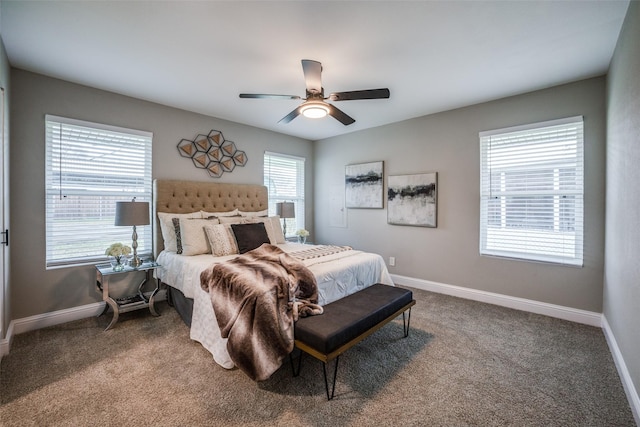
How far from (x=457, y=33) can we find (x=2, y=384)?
14.0ft

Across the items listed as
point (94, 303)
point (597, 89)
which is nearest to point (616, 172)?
point (597, 89)

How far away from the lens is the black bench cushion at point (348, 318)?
1826 mm

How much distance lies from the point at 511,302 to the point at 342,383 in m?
2.62

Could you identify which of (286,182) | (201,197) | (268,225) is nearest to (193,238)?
(201,197)

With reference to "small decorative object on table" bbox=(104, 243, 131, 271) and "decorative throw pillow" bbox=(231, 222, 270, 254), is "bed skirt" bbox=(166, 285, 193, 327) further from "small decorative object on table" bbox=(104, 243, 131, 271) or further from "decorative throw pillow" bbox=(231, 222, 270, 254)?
"decorative throw pillow" bbox=(231, 222, 270, 254)

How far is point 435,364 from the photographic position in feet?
7.27

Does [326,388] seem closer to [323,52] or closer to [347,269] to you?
[347,269]

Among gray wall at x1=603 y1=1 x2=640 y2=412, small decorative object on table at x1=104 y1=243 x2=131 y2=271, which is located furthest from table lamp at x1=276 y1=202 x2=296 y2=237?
gray wall at x1=603 y1=1 x2=640 y2=412

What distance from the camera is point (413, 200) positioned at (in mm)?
4215

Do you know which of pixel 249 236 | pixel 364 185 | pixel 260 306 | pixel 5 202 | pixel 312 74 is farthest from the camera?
pixel 364 185

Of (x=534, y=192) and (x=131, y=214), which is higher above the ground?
(x=534, y=192)

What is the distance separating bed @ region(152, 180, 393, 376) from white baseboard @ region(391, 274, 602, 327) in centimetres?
132

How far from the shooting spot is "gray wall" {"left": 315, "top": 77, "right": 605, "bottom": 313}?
2.90m

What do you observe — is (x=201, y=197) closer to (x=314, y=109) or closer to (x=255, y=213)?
(x=255, y=213)
